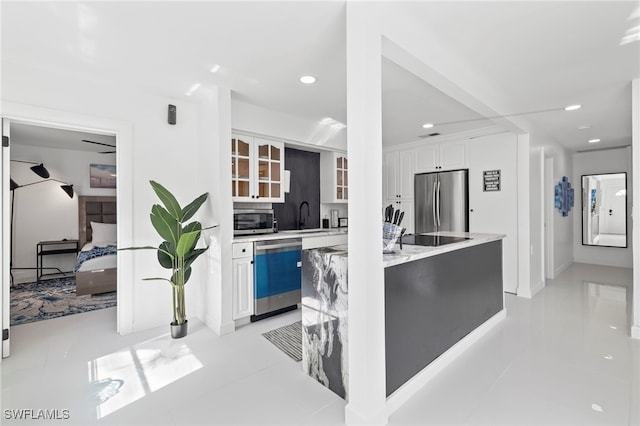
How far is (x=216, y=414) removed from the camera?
71.5 inches

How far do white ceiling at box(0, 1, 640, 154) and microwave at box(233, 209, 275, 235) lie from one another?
4.23 feet

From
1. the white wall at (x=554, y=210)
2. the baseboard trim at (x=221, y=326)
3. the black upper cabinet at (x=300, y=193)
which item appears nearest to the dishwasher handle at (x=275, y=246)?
the baseboard trim at (x=221, y=326)

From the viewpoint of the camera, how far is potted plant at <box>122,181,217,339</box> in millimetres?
2768

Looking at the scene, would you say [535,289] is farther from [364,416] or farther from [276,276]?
[364,416]

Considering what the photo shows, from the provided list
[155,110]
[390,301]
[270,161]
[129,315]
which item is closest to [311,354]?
[390,301]

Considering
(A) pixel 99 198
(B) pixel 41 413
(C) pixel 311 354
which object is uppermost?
(A) pixel 99 198

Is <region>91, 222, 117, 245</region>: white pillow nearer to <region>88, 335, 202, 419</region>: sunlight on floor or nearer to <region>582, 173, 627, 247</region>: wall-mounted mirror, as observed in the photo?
<region>88, 335, 202, 419</region>: sunlight on floor

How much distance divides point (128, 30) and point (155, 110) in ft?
3.90

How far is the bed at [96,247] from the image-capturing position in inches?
165

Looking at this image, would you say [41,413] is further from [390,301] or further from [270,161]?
[270,161]

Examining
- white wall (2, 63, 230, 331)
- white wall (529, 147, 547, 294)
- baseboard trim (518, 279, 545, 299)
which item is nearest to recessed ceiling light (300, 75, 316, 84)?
white wall (2, 63, 230, 331)

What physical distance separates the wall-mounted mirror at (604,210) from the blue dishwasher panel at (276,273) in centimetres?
641

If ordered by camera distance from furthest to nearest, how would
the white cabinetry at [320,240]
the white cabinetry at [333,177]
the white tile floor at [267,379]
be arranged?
the white cabinetry at [333,177] < the white cabinetry at [320,240] < the white tile floor at [267,379]

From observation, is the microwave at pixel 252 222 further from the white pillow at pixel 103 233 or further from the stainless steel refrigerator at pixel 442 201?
the white pillow at pixel 103 233
